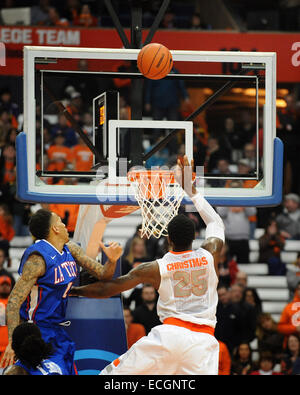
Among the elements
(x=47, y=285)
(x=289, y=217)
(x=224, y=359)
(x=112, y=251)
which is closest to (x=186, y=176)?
(x=112, y=251)

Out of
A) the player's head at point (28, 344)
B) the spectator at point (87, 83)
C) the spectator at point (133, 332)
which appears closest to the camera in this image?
the player's head at point (28, 344)

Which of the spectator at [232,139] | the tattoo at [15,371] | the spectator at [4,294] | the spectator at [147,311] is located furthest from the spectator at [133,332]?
the spectator at [232,139]

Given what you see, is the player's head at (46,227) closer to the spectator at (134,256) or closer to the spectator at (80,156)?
the spectator at (134,256)

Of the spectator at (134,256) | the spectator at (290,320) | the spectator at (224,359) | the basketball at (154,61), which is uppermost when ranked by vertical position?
the basketball at (154,61)

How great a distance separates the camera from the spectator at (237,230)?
10344mm

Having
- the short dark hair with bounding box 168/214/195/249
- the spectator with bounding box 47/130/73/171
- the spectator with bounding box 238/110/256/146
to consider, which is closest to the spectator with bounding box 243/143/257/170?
the spectator with bounding box 238/110/256/146

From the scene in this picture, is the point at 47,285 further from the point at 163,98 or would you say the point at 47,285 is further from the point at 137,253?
the point at 163,98

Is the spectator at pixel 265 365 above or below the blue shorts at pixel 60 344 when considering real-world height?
below

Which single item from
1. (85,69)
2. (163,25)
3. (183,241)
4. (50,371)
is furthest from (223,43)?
(50,371)

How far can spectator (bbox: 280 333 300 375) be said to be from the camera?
343 inches

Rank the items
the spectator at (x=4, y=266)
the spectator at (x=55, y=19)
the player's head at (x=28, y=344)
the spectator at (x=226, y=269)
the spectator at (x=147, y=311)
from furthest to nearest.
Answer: the spectator at (x=55, y=19)
the spectator at (x=226, y=269)
the spectator at (x=4, y=266)
the spectator at (x=147, y=311)
the player's head at (x=28, y=344)

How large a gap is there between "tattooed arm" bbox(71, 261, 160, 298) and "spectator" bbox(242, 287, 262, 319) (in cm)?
416

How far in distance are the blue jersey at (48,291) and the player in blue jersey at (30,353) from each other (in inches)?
10.0

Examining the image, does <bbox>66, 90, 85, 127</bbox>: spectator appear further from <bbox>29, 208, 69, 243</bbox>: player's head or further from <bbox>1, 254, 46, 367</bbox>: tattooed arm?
<bbox>1, 254, 46, 367</bbox>: tattooed arm
